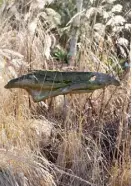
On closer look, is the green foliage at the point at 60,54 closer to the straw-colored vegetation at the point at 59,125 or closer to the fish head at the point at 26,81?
the straw-colored vegetation at the point at 59,125

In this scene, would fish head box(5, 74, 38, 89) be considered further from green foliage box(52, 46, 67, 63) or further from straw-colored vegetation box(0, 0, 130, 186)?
green foliage box(52, 46, 67, 63)

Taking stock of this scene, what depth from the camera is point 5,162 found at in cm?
209

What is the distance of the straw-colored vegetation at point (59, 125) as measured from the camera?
2150 millimetres

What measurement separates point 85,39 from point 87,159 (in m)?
0.89

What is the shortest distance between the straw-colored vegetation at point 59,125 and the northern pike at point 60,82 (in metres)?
0.32

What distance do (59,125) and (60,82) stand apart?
503mm

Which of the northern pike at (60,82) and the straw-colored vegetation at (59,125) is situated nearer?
the northern pike at (60,82)

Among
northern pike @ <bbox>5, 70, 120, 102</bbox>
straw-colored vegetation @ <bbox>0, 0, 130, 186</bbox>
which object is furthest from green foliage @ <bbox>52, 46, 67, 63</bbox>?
northern pike @ <bbox>5, 70, 120, 102</bbox>

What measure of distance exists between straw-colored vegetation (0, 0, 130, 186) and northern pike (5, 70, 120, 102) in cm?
32

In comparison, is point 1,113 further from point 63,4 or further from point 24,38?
point 63,4

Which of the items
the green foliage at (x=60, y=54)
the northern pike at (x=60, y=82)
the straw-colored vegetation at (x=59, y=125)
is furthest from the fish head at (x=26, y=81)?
the green foliage at (x=60, y=54)

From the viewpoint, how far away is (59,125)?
2.40 metres

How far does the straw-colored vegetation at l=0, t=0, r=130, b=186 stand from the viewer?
2.15m

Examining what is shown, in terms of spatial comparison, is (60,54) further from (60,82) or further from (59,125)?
(60,82)
